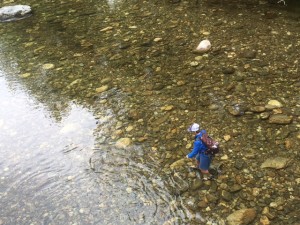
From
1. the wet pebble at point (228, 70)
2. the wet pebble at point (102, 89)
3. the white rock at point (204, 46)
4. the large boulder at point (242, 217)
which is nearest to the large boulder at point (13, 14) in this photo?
the wet pebble at point (102, 89)

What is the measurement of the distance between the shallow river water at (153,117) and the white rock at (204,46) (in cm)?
23

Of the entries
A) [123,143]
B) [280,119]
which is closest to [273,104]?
[280,119]

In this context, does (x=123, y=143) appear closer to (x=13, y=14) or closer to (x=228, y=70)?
(x=228, y=70)

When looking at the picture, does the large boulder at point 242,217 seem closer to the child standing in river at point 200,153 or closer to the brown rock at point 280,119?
the child standing in river at point 200,153

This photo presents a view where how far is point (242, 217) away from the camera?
4.46 m

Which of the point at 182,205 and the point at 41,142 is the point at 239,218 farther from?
the point at 41,142

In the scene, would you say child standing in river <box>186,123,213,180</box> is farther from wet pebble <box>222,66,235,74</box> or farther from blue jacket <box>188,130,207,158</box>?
wet pebble <box>222,66,235,74</box>

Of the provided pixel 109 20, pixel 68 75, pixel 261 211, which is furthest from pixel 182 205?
pixel 109 20

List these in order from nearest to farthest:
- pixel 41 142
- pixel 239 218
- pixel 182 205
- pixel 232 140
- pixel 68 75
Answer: pixel 239 218 < pixel 182 205 < pixel 232 140 < pixel 41 142 < pixel 68 75

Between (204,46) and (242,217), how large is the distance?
17.0 feet

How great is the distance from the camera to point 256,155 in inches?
214

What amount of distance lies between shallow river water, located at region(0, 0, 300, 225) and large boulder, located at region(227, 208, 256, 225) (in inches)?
0.7

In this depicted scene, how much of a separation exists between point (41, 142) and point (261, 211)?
427cm

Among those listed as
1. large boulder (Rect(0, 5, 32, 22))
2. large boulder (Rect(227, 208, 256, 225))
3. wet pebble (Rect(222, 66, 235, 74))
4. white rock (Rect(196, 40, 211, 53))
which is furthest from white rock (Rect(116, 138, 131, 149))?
large boulder (Rect(0, 5, 32, 22))
